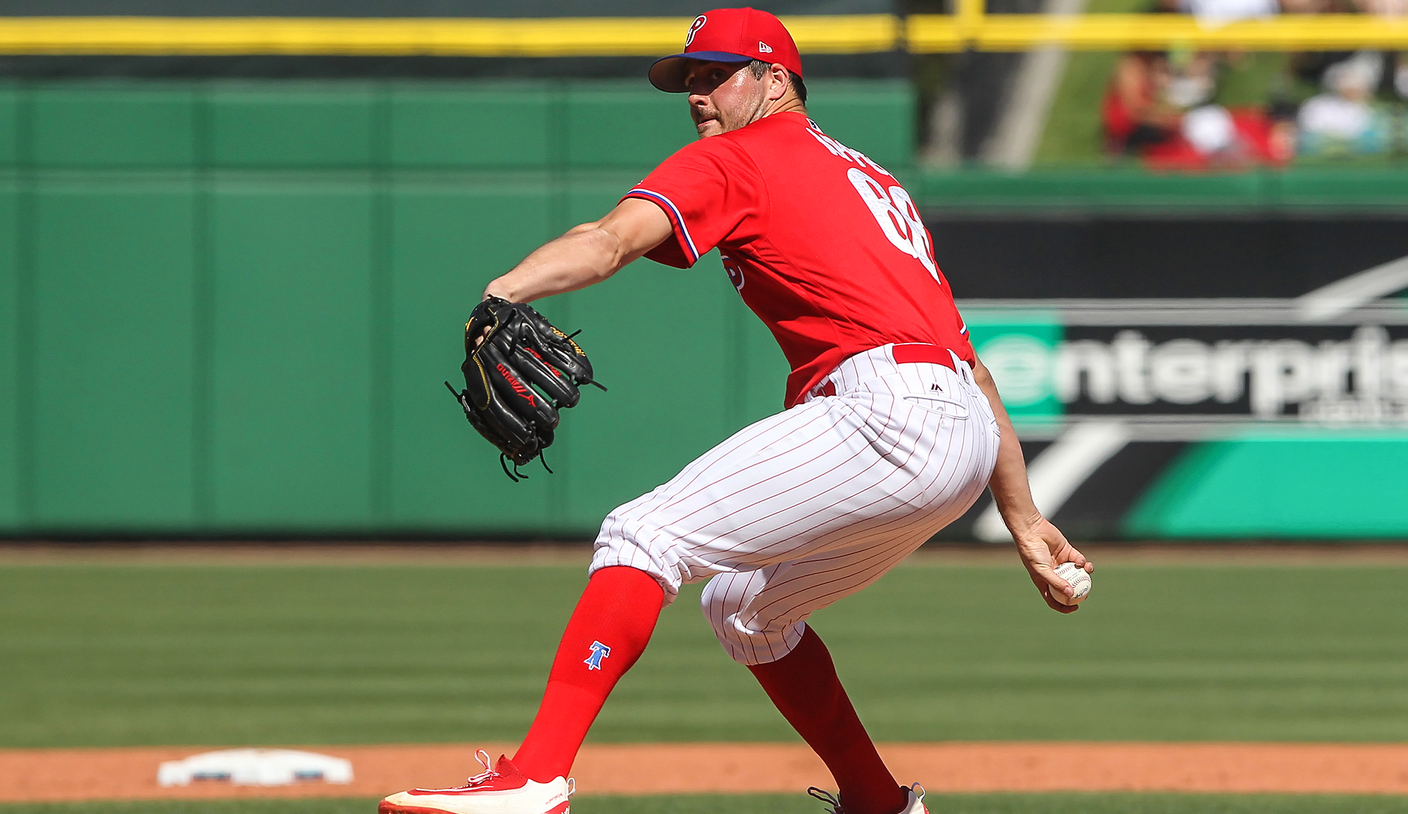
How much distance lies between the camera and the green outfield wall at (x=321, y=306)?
396 inches

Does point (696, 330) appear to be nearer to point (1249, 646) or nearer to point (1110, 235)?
point (1110, 235)

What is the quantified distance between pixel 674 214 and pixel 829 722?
3.60 feet

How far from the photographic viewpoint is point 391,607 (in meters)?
7.98

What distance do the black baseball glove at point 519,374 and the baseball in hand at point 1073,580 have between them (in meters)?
1.05

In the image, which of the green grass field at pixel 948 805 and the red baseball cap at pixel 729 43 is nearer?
the red baseball cap at pixel 729 43

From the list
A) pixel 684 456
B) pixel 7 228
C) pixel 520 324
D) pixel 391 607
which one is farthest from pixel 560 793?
pixel 7 228

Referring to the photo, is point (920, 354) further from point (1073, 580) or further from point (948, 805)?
point (948, 805)

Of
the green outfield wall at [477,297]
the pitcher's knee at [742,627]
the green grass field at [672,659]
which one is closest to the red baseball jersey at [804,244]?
the pitcher's knee at [742,627]

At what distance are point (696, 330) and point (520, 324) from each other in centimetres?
763

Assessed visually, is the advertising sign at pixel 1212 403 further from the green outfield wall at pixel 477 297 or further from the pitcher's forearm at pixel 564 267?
the pitcher's forearm at pixel 564 267

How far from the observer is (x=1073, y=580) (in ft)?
10.1

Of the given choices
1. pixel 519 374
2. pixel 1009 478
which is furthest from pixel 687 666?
pixel 519 374

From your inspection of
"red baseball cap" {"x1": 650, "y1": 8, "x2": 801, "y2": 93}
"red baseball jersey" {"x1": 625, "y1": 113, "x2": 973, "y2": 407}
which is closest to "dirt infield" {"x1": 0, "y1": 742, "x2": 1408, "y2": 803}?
"red baseball jersey" {"x1": 625, "y1": 113, "x2": 973, "y2": 407}

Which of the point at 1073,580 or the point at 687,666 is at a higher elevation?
the point at 1073,580
